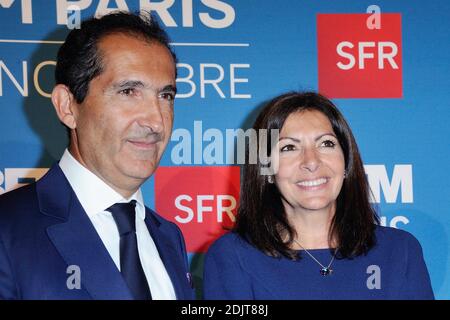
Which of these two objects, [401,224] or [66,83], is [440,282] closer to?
[401,224]

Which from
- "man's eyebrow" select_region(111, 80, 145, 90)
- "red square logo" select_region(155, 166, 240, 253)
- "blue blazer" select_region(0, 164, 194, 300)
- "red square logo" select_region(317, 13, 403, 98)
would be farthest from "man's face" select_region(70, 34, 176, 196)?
"red square logo" select_region(317, 13, 403, 98)

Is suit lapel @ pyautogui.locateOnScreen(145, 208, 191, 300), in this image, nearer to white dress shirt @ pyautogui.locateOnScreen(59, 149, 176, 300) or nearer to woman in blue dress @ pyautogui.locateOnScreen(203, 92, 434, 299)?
white dress shirt @ pyautogui.locateOnScreen(59, 149, 176, 300)

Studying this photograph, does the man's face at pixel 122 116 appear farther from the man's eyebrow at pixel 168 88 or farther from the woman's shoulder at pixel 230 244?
the woman's shoulder at pixel 230 244

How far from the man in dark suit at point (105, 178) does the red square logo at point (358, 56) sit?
1150mm

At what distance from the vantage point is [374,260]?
2.07m

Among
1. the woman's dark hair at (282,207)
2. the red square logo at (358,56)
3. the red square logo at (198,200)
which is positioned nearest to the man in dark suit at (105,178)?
the woman's dark hair at (282,207)

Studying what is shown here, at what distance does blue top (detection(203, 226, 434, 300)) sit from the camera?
1969 millimetres

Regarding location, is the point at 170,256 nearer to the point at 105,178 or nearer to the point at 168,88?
the point at 105,178

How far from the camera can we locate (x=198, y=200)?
2703 mm

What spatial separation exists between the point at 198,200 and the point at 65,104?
1049 millimetres

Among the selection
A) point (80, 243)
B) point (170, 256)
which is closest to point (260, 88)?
point (170, 256)

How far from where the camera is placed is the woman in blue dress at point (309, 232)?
6.52ft

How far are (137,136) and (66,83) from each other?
0.25 m
